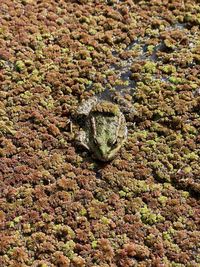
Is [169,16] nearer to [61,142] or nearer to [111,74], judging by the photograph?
[111,74]

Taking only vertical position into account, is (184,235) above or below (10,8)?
below

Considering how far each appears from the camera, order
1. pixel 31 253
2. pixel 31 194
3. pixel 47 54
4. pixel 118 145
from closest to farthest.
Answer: pixel 31 253, pixel 31 194, pixel 118 145, pixel 47 54

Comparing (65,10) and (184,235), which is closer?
(184,235)

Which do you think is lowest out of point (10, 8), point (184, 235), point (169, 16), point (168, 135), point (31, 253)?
point (31, 253)

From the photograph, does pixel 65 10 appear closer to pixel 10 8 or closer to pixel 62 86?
pixel 10 8

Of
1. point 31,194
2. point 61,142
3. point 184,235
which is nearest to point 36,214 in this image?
point 31,194

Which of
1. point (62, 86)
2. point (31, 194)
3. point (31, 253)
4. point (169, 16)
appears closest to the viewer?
point (31, 253)
